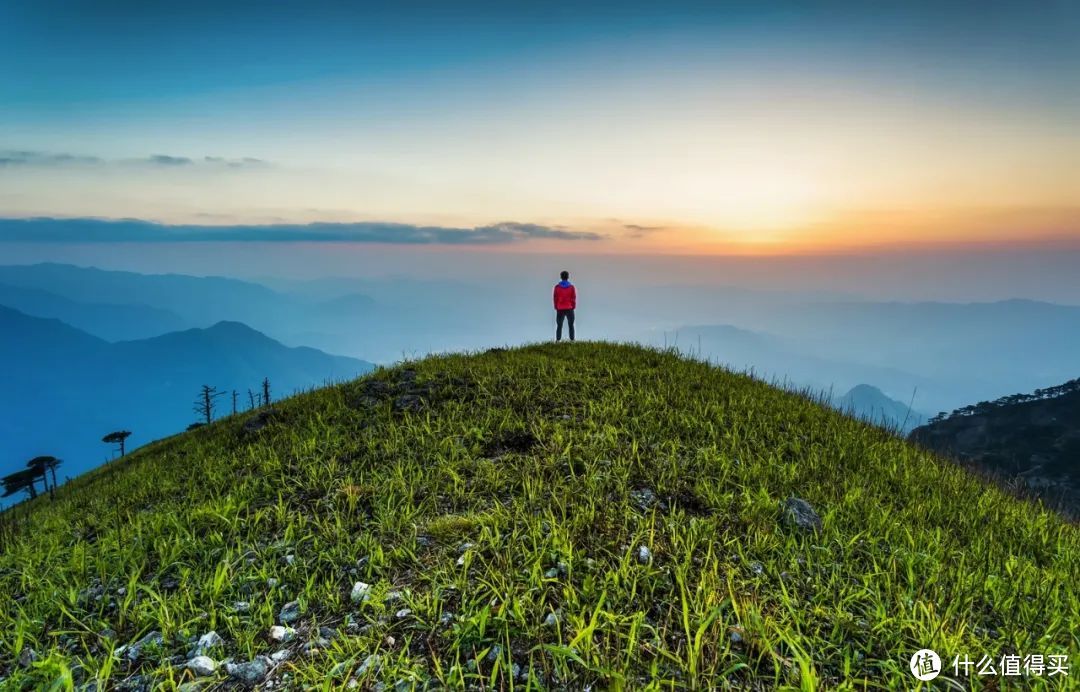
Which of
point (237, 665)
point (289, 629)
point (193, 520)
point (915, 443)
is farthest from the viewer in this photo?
point (915, 443)

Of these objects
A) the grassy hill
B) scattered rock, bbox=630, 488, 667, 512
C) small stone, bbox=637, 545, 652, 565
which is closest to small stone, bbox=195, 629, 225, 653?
the grassy hill

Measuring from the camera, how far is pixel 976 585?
5980 mm

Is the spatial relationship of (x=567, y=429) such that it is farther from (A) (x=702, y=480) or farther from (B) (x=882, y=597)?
(B) (x=882, y=597)

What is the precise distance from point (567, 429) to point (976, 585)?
641 centimetres

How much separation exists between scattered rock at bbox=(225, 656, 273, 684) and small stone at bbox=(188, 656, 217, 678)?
0.14 meters

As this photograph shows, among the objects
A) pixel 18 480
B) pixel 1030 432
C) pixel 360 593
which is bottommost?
pixel 1030 432

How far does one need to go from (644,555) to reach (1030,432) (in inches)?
5411

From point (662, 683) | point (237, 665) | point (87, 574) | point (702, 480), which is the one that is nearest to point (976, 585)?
point (702, 480)

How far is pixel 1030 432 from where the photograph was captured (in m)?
103

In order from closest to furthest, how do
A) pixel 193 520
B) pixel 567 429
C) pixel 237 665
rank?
pixel 237 665, pixel 193 520, pixel 567 429

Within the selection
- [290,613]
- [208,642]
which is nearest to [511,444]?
[290,613]

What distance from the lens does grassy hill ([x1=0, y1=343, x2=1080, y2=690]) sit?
4785 mm

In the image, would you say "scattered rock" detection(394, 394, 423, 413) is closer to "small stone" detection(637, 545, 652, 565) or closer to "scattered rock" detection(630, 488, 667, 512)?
"scattered rock" detection(630, 488, 667, 512)

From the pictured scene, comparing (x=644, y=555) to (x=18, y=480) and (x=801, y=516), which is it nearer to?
(x=801, y=516)
